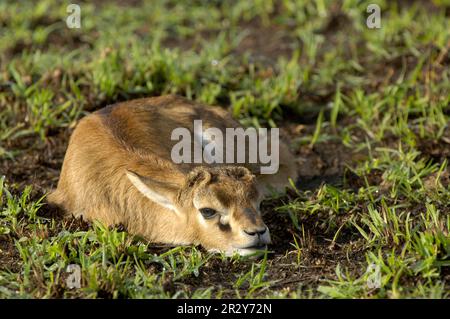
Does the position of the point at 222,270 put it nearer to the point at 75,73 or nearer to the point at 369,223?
the point at 369,223

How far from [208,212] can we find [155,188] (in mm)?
515

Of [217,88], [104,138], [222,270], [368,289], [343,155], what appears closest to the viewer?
[368,289]

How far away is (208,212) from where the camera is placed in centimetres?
714

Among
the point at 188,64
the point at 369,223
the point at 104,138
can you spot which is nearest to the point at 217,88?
the point at 188,64

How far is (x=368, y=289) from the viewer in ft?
21.4

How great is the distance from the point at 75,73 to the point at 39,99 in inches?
29.3


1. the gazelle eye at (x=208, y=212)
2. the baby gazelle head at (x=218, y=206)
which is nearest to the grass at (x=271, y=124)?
the baby gazelle head at (x=218, y=206)

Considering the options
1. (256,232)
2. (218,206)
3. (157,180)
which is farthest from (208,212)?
(157,180)

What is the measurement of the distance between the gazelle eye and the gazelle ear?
0.34m

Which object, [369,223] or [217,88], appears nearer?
[369,223]

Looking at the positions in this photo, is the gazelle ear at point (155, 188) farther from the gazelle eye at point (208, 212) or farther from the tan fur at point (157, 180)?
the gazelle eye at point (208, 212)

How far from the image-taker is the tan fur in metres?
7.08

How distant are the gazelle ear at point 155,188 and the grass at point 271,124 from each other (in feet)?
1.31

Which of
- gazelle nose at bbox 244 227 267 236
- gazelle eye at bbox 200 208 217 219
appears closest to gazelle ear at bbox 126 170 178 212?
gazelle eye at bbox 200 208 217 219
